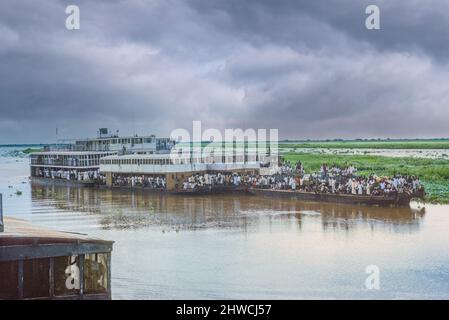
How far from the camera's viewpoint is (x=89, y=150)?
13.6 metres

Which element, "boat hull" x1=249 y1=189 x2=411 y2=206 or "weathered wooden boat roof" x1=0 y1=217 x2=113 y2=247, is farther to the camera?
"boat hull" x1=249 y1=189 x2=411 y2=206

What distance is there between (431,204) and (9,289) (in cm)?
721

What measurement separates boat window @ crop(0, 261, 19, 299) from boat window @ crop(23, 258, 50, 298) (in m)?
0.06

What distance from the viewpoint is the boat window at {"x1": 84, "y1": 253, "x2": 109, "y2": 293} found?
12.7 ft

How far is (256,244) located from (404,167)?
220 inches

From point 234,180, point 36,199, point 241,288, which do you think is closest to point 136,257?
point 241,288

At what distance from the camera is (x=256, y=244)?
21.4 feet

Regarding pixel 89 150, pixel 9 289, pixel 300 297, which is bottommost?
pixel 300 297

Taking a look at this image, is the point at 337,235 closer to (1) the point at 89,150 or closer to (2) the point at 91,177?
(2) the point at 91,177

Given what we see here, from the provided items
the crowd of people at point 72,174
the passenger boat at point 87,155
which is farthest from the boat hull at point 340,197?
the crowd of people at point 72,174

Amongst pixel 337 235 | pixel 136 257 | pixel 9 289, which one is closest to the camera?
pixel 9 289

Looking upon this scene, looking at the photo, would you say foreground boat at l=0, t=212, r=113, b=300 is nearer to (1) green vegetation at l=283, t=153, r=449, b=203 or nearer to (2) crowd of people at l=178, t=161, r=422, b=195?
(2) crowd of people at l=178, t=161, r=422, b=195

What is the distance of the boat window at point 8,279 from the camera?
3340 millimetres

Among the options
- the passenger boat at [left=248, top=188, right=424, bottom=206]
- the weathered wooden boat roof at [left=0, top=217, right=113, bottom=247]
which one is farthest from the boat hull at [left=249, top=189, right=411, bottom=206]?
the weathered wooden boat roof at [left=0, top=217, right=113, bottom=247]
